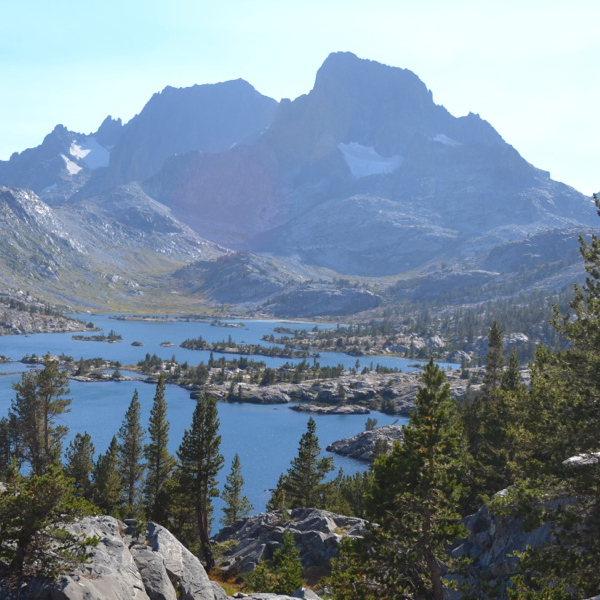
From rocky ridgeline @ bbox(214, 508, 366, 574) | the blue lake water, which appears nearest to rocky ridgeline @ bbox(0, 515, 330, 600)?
rocky ridgeline @ bbox(214, 508, 366, 574)

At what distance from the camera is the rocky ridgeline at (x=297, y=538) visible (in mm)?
54312

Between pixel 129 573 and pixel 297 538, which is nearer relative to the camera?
pixel 129 573

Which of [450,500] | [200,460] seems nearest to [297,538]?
[200,460]

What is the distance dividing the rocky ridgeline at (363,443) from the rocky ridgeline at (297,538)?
7507 cm

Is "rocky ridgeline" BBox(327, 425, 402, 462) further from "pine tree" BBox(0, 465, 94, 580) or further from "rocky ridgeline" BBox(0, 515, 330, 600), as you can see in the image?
"pine tree" BBox(0, 465, 94, 580)

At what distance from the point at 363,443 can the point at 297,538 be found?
8960 centimetres

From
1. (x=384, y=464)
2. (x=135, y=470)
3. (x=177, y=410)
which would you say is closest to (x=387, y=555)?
(x=384, y=464)

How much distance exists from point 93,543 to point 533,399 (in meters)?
21.5

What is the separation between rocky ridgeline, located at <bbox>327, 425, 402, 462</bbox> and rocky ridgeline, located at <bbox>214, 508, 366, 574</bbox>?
7507 cm

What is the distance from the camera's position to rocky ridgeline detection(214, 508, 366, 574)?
2138 inches

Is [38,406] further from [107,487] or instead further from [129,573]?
[129,573]

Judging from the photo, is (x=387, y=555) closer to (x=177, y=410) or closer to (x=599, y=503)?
(x=599, y=503)

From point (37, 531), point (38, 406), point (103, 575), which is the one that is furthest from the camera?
point (38, 406)

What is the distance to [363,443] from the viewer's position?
144 m
